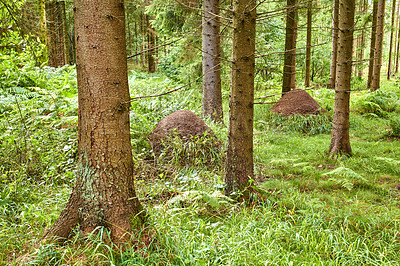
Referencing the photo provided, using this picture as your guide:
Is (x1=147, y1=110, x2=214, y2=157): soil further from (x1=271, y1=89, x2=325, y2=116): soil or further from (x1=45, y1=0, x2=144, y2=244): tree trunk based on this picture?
(x1=271, y1=89, x2=325, y2=116): soil

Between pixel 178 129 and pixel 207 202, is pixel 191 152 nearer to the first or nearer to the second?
pixel 178 129

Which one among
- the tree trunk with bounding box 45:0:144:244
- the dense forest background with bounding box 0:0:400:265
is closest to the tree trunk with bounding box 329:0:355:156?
the dense forest background with bounding box 0:0:400:265

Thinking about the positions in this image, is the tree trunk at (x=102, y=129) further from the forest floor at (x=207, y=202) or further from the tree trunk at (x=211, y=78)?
the tree trunk at (x=211, y=78)

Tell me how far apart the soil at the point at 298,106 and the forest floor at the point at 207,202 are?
73.8 inches

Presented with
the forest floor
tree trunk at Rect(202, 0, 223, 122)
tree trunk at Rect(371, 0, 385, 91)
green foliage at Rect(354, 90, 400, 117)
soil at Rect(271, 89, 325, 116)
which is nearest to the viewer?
the forest floor

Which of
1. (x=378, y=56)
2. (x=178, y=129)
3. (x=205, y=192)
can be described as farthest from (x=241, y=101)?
(x=378, y=56)

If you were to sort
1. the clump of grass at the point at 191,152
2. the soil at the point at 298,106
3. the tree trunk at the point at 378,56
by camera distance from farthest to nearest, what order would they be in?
the tree trunk at the point at 378,56, the soil at the point at 298,106, the clump of grass at the point at 191,152

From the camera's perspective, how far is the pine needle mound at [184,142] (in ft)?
17.6

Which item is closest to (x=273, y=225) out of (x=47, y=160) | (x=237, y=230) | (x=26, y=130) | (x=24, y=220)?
(x=237, y=230)

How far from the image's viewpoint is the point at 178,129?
5797 millimetres

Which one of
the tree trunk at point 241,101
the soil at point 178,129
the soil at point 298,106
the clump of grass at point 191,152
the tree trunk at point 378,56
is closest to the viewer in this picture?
the tree trunk at point 241,101

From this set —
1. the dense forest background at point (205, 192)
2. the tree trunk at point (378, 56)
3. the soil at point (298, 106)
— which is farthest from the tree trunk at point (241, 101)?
the tree trunk at point (378, 56)

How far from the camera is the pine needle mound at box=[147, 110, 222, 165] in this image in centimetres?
537

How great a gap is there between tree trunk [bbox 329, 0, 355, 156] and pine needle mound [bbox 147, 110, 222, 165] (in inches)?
101
